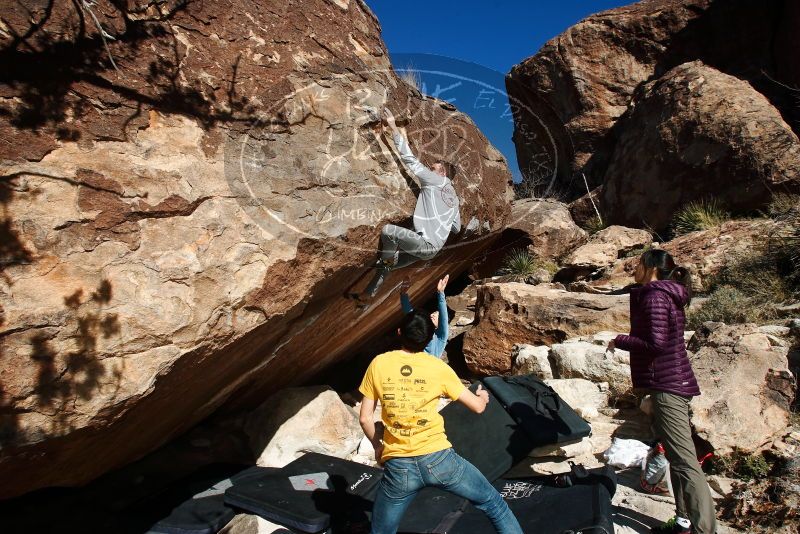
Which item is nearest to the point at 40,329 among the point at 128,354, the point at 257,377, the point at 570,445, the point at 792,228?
the point at 128,354

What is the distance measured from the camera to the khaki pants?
2479mm

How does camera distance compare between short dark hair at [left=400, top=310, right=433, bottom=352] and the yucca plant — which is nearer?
short dark hair at [left=400, top=310, right=433, bottom=352]

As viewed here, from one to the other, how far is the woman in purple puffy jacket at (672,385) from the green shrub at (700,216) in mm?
7007

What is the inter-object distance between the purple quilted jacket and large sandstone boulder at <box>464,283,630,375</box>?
9.16 feet

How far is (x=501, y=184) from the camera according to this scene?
5.32 metres

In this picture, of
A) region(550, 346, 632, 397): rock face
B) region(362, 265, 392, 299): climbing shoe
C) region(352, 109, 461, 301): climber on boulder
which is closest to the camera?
region(352, 109, 461, 301): climber on boulder

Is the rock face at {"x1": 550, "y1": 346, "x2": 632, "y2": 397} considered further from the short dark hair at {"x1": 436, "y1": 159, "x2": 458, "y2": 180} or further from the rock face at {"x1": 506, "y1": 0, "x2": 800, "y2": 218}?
the rock face at {"x1": 506, "y1": 0, "x2": 800, "y2": 218}

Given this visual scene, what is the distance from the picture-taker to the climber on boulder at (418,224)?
3.47 m

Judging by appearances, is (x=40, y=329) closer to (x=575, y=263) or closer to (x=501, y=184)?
(x=501, y=184)

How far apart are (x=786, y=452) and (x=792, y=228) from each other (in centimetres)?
460

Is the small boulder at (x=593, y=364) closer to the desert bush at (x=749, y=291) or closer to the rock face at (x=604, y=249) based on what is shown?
the desert bush at (x=749, y=291)

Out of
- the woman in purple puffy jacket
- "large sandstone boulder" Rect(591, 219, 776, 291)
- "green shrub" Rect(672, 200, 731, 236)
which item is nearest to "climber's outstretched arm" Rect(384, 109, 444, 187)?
the woman in purple puffy jacket

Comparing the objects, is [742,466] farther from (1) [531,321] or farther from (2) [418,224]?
(1) [531,321]

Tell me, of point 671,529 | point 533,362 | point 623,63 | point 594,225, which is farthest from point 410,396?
point 623,63
